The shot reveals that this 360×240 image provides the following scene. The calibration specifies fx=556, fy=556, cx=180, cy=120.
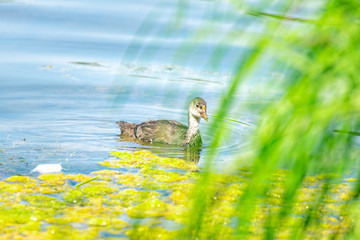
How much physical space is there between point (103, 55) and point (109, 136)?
382 centimetres

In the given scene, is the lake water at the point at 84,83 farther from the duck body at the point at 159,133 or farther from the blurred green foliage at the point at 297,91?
the blurred green foliage at the point at 297,91

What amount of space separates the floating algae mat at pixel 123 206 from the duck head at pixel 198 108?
6.20 feet

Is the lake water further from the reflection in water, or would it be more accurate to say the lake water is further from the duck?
the duck

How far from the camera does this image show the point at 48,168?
572 centimetres

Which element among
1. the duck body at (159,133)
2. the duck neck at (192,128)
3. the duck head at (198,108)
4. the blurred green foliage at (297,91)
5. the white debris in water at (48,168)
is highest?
the duck head at (198,108)

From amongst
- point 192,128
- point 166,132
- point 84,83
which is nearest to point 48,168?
point 166,132

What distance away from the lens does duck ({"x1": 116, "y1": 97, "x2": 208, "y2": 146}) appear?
769cm

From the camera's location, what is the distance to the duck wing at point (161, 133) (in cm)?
770

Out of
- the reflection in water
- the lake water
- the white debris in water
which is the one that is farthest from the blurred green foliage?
the reflection in water

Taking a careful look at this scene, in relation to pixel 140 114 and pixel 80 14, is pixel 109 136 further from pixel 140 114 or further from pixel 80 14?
pixel 80 14

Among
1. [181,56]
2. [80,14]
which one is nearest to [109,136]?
[181,56]

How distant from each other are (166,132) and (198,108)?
22.2 inches

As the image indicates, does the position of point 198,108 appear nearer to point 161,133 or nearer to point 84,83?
point 161,133

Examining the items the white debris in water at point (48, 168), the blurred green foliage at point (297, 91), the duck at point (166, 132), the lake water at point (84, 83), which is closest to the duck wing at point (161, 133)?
the duck at point (166, 132)
